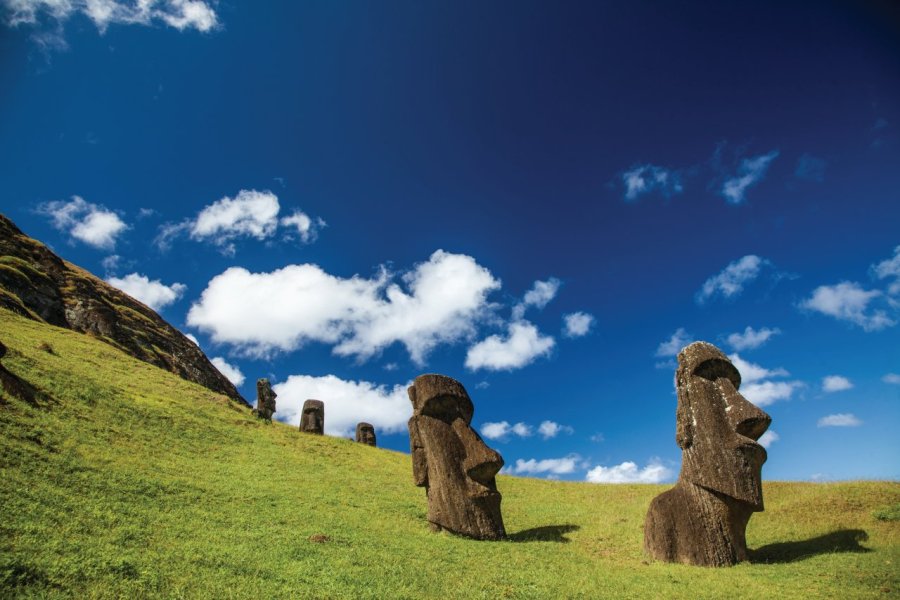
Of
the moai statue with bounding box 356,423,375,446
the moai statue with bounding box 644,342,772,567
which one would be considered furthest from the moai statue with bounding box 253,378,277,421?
the moai statue with bounding box 644,342,772,567

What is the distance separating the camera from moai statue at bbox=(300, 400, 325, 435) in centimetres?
4334

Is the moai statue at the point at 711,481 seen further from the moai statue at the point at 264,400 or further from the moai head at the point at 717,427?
the moai statue at the point at 264,400

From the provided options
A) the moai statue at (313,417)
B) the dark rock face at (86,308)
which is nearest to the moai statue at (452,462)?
the moai statue at (313,417)

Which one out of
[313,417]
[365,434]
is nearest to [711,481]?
[313,417]

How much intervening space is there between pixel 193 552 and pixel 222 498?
7216 millimetres

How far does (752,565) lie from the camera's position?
1377cm

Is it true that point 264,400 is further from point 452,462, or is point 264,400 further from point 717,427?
point 717,427

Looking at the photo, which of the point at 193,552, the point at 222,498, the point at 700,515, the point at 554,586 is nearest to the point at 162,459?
the point at 222,498

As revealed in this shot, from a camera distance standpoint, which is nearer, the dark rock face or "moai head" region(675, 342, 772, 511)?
"moai head" region(675, 342, 772, 511)

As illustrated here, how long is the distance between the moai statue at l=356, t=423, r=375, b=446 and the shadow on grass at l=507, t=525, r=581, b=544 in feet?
101

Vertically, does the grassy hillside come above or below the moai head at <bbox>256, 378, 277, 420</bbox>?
below

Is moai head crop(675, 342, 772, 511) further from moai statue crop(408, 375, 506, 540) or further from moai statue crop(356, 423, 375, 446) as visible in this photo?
moai statue crop(356, 423, 375, 446)

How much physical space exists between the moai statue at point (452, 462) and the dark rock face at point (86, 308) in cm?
4959

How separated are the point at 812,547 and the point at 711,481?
4.07 metres
